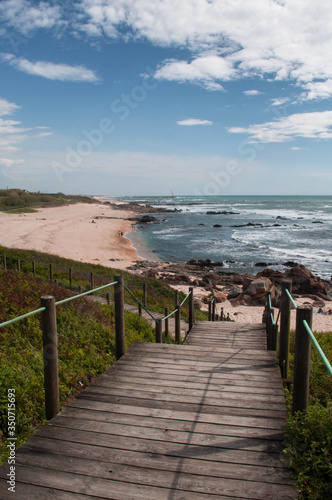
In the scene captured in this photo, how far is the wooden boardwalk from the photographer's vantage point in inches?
95.2

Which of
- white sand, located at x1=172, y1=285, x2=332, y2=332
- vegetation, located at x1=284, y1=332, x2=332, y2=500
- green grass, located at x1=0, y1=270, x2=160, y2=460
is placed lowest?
white sand, located at x1=172, y1=285, x2=332, y2=332

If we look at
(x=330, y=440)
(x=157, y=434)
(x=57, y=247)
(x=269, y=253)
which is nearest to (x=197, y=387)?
(x=157, y=434)

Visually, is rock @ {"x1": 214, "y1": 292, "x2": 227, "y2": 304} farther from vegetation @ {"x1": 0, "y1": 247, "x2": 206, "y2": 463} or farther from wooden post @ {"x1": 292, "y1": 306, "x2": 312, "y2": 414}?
wooden post @ {"x1": 292, "y1": 306, "x2": 312, "y2": 414}

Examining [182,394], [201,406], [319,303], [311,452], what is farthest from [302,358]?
[319,303]

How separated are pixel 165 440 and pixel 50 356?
141 centimetres

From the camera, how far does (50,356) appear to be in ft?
11.4

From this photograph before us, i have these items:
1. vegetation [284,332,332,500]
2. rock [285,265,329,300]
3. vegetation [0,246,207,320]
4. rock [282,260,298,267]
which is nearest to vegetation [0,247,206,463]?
vegetation [284,332,332,500]

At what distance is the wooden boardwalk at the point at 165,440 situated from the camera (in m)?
2.42

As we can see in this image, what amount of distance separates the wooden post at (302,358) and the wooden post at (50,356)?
7.79 ft

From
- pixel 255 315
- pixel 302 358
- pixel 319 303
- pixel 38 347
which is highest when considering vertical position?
pixel 302 358

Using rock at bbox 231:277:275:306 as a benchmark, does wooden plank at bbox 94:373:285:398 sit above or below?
above

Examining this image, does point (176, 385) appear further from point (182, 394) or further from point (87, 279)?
point (87, 279)

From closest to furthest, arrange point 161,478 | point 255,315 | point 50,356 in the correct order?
1. point 161,478
2. point 50,356
3. point 255,315

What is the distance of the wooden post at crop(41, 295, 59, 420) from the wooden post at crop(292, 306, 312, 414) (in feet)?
7.79
